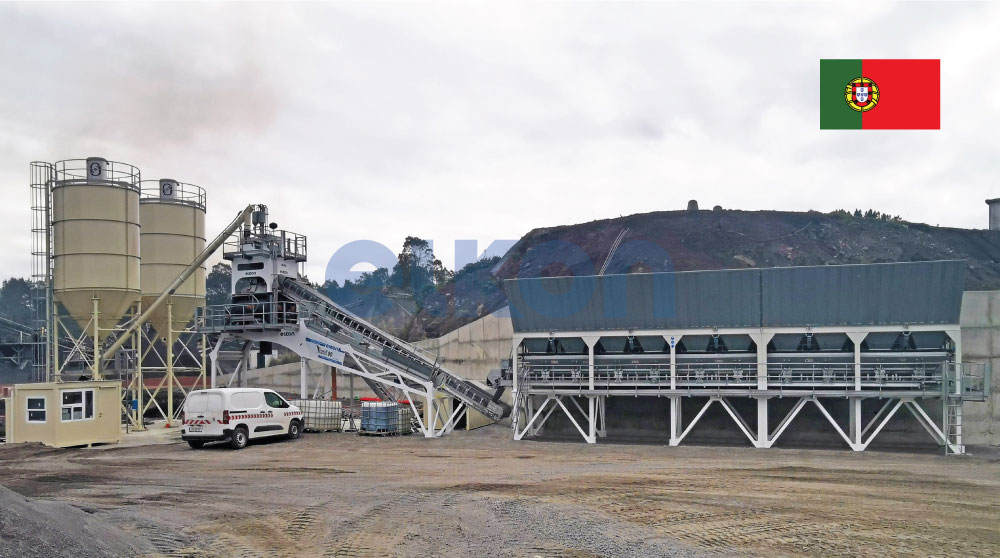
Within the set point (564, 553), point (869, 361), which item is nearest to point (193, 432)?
point (564, 553)

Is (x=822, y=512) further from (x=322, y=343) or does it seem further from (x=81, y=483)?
(x=322, y=343)

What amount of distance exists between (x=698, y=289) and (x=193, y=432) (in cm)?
1728

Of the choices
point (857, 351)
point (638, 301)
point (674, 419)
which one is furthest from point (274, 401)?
point (857, 351)

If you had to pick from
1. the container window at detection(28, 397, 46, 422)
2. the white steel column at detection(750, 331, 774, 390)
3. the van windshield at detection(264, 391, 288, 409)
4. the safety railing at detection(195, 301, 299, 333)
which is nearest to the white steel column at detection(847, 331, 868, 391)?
the white steel column at detection(750, 331, 774, 390)

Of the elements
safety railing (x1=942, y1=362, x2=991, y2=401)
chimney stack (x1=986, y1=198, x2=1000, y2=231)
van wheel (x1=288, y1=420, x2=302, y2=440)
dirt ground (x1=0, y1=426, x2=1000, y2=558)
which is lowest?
van wheel (x1=288, y1=420, x2=302, y2=440)

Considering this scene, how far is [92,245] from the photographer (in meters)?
29.3

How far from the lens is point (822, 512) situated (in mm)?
13531

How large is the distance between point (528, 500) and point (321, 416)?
53.4 ft

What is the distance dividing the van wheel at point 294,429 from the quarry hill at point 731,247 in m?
43.2

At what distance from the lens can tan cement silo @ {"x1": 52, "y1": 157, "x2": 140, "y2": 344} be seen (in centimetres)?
2923

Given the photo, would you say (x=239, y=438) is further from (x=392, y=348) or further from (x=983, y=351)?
(x=983, y=351)

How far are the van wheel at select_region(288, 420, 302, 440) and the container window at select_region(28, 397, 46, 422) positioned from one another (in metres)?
7.90

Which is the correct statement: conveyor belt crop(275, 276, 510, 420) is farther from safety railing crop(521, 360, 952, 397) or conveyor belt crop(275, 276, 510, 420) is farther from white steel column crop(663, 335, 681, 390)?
white steel column crop(663, 335, 681, 390)

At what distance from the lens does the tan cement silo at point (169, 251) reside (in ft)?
113
